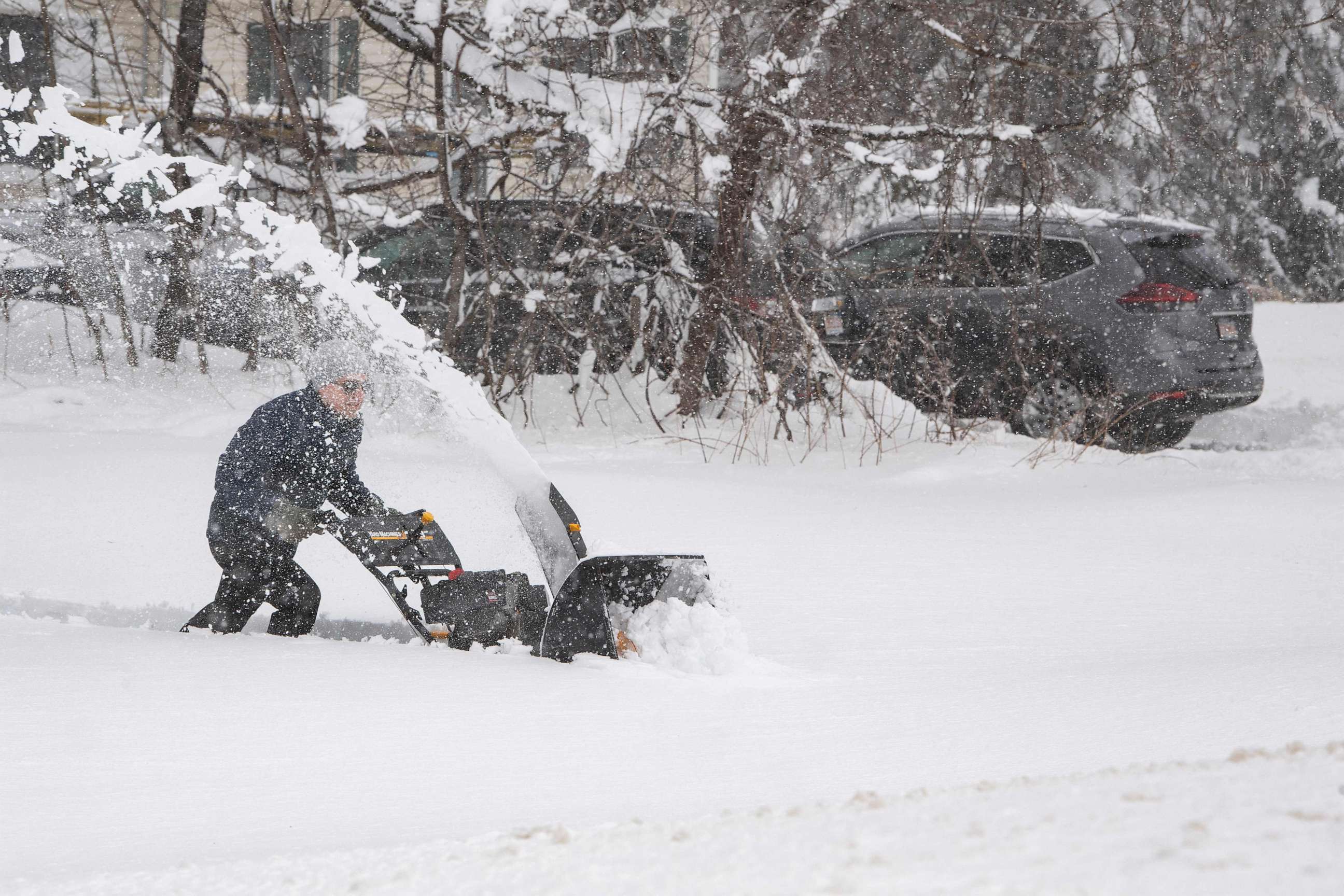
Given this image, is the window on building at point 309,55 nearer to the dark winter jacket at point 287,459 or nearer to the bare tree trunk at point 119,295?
the bare tree trunk at point 119,295

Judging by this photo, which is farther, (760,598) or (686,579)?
(760,598)

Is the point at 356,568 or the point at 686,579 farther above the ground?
the point at 686,579

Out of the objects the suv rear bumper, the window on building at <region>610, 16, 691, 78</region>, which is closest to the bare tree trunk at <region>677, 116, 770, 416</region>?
the window on building at <region>610, 16, 691, 78</region>

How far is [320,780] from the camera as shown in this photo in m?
2.44

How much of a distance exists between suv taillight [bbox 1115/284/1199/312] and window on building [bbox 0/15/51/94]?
7678mm

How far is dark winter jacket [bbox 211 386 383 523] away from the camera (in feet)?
12.7

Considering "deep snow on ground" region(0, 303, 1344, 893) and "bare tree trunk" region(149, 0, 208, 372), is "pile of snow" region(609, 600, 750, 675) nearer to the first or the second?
"deep snow on ground" region(0, 303, 1344, 893)

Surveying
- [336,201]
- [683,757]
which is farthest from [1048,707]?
[336,201]

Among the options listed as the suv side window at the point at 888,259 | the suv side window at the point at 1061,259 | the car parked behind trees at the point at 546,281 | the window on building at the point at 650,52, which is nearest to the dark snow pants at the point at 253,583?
the car parked behind trees at the point at 546,281

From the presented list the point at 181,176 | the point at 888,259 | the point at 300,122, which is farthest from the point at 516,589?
the point at 181,176

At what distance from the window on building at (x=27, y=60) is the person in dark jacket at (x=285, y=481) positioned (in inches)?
234

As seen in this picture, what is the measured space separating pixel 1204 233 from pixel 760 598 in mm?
5097

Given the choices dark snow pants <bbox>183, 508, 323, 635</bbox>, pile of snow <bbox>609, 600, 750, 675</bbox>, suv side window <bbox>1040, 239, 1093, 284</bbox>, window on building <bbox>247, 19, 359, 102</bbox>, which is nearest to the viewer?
pile of snow <bbox>609, 600, 750, 675</bbox>

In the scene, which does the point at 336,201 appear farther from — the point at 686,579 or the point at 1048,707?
the point at 1048,707
